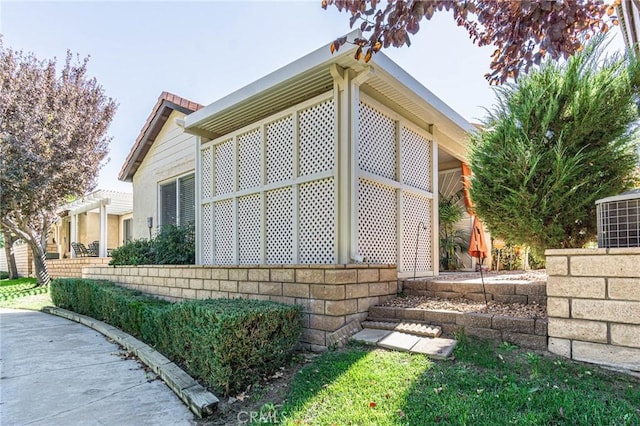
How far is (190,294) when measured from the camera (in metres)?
6.43

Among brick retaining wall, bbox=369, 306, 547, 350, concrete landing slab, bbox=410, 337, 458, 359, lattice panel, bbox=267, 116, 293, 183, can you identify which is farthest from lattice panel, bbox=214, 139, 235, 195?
concrete landing slab, bbox=410, 337, 458, 359

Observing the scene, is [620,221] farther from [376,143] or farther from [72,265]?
[72,265]

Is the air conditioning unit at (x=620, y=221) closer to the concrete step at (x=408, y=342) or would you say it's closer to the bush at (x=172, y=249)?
the concrete step at (x=408, y=342)

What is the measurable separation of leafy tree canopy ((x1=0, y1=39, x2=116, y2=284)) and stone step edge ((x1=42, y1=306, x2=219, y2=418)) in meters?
8.73

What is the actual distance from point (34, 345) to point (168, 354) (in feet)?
8.85

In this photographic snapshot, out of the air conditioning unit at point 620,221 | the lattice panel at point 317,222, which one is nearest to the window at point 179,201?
the lattice panel at point 317,222

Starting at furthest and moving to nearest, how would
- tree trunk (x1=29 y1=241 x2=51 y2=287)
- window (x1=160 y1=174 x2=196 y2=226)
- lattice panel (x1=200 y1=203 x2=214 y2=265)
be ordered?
tree trunk (x1=29 y1=241 x2=51 y2=287)
window (x1=160 y1=174 x2=196 y2=226)
lattice panel (x1=200 y1=203 x2=214 y2=265)

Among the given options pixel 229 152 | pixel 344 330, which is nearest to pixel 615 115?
pixel 344 330

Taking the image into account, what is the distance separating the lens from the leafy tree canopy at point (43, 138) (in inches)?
476

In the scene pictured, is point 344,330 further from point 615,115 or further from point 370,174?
point 615,115

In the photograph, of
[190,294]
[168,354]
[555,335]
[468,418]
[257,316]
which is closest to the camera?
[468,418]

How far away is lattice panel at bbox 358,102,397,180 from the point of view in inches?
198

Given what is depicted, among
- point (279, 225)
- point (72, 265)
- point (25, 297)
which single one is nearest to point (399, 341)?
point (279, 225)

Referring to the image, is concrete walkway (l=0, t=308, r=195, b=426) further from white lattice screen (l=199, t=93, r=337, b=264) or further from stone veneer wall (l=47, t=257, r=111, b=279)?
stone veneer wall (l=47, t=257, r=111, b=279)
